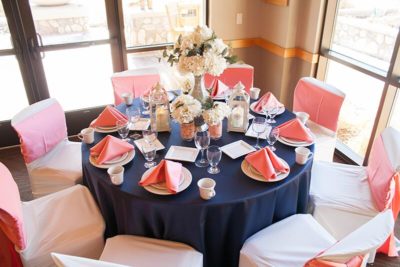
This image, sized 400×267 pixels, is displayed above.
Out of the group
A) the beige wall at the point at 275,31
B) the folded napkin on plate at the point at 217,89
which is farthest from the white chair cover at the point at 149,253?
the beige wall at the point at 275,31

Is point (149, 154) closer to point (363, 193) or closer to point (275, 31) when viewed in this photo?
point (363, 193)

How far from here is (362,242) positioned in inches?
50.3

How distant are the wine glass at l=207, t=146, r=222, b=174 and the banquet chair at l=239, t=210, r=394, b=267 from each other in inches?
15.7

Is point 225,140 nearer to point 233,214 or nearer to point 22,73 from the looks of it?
point 233,214

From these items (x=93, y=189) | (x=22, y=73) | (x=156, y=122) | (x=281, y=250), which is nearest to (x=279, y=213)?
(x=281, y=250)

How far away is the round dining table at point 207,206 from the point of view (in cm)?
158

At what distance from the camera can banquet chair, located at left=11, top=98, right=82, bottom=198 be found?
2.24 m

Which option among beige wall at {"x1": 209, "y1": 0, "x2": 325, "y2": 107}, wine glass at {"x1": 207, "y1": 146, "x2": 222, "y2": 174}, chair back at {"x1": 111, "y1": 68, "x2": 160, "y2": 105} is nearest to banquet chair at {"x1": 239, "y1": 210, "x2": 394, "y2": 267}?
wine glass at {"x1": 207, "y1": 146, "x2": 222, "y2": 174}

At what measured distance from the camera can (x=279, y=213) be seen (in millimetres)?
1805

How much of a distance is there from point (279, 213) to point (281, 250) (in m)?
0.24

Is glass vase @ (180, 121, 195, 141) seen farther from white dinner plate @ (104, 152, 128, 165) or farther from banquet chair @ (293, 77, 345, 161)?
banquet chair @ (293, 77, 345, 161)

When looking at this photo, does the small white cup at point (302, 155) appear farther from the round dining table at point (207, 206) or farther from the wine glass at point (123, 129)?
the wine glass at point (123, 129)

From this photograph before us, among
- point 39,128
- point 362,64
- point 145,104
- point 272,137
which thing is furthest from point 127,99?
point 362,64

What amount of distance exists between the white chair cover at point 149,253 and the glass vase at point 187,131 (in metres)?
0.65
